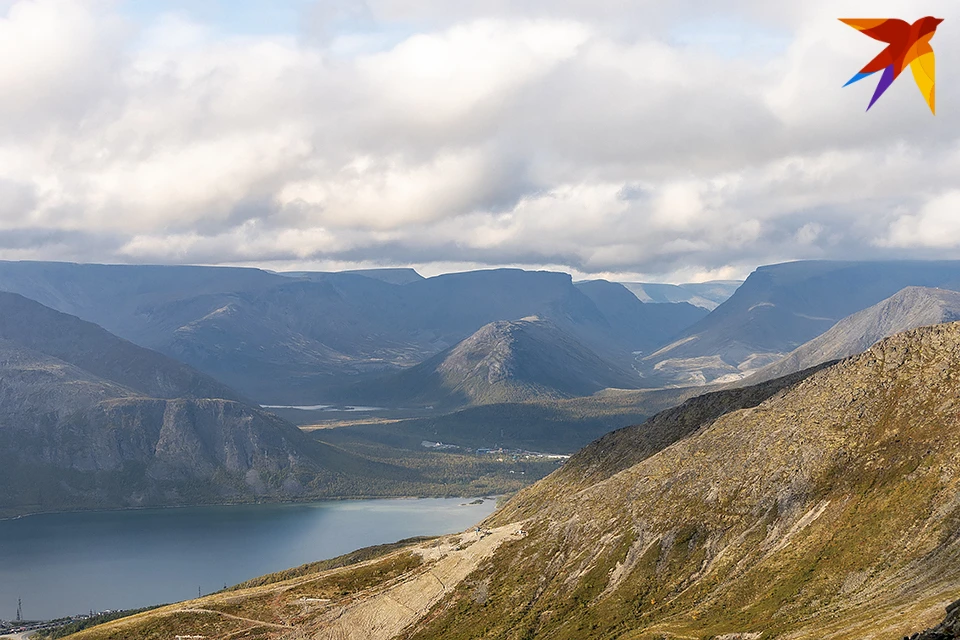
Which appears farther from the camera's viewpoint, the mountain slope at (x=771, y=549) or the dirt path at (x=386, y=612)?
the dirt path at (x=386, y=612)

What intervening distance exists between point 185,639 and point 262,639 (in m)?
19.3

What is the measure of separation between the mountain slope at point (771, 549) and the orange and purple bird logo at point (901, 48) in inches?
3552

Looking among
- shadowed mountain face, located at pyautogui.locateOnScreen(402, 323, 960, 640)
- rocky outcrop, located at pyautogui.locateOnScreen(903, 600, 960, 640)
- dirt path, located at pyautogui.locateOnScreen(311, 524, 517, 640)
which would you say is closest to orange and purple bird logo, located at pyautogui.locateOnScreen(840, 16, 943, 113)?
rocky outcrop, located at pyautogui.locateOnScreen(903, 600, 960, 640)

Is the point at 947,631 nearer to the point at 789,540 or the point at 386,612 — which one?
the point at 789,540

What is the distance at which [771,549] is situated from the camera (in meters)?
160

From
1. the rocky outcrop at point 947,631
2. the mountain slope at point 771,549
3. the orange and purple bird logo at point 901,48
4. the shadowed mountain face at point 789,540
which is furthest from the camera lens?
the mountain slope at point 771,549

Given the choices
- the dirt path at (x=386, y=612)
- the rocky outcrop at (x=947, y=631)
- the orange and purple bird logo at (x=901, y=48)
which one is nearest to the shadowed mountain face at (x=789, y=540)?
the dirt path at (x=386, y=612)

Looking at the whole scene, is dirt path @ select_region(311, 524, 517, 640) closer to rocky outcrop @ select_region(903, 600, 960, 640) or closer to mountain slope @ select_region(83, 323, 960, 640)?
mountain slope @ select_region(83, 323, 960, 640)

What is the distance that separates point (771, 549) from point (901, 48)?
138 m

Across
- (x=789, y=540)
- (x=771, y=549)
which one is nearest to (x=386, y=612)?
(x=771, y=549)

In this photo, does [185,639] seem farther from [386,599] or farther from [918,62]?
[918,62]

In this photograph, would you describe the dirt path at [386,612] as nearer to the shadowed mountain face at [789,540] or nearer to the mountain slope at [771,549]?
the mountain slope at [771,549]

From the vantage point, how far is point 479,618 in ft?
579

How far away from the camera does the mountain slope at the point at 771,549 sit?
133750mm
